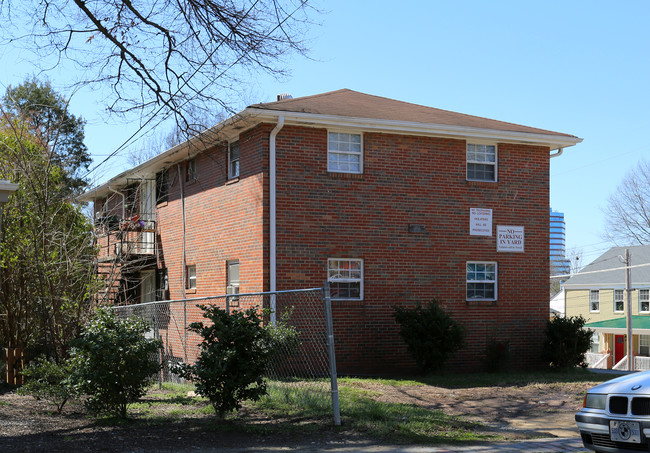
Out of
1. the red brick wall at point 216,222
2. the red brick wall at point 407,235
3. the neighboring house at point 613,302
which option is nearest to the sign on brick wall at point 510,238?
the red brick wall at point 407,235

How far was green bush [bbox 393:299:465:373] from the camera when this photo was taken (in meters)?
14.9

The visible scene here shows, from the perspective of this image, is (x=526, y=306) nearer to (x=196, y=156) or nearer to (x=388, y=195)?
(x=388, y=195)

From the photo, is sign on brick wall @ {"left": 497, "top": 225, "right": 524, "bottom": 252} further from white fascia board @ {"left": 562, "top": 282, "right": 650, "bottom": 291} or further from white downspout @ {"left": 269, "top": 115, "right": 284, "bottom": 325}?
white fascia board @ {"left": 562, "top": 282, "right": 650, "bottom": 291}

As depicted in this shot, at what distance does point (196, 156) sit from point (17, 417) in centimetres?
1051

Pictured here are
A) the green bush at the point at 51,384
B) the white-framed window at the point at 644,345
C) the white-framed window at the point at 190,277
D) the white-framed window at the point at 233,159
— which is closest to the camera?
the green bush at the point at 51,384

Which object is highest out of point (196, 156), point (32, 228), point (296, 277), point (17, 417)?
point (196, 156)

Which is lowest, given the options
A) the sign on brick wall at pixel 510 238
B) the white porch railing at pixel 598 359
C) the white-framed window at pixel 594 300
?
the white porch railing at pixel 598 359

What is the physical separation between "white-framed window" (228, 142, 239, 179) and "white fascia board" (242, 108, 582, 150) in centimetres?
211

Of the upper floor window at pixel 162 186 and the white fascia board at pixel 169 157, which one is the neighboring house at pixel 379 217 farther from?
the upper floor window at pixel 162 186

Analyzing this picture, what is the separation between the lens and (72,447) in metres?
7.59

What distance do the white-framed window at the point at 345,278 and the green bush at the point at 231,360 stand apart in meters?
7.12

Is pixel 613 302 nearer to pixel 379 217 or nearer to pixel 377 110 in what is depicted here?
pixel 377 110

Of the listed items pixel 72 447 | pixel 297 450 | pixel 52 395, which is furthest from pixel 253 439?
pixel 52 395

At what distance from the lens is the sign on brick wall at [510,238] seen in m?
17.4
